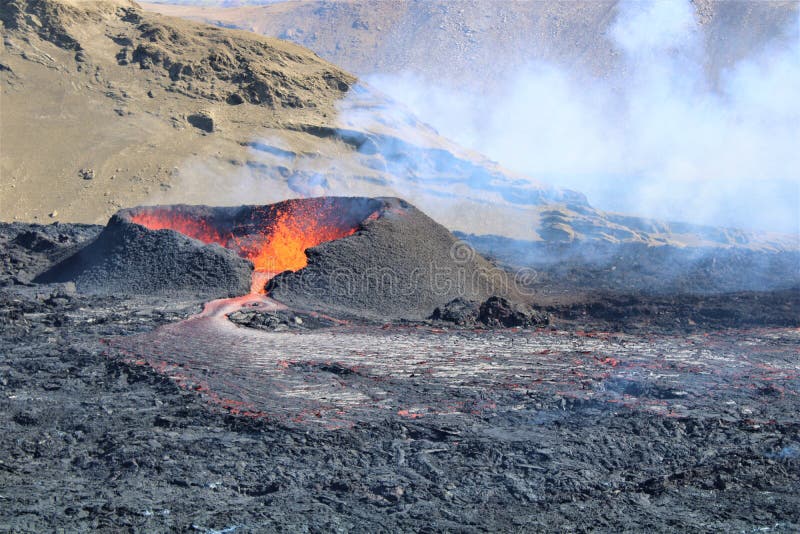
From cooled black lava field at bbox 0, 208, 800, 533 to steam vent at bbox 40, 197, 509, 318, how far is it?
0.96 meters

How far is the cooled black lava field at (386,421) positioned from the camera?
6.21 meters

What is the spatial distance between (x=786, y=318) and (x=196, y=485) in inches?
539

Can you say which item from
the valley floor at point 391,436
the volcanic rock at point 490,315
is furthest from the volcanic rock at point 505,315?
the valley floor at point 391,436

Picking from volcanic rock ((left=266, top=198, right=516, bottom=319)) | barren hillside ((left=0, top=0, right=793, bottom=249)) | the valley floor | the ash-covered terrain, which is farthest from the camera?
barren hillside ((left=0, top=0, right=793, bottom=249))

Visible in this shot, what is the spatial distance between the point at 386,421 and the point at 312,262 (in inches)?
334

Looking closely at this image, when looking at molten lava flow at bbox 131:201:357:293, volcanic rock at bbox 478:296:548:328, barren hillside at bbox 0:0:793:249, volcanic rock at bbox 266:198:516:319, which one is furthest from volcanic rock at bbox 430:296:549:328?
barren hillside at bbox 0:0:793:249

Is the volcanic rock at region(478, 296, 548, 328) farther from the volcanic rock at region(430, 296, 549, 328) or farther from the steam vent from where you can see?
the steam vent

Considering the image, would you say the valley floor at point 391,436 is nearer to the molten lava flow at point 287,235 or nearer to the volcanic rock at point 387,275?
the volcanic rock at point 387,275

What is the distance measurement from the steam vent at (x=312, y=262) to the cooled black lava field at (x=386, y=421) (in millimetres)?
960

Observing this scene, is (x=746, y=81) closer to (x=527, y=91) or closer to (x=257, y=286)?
(x=527, y=91)

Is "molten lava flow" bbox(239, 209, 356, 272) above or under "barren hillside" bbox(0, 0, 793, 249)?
under

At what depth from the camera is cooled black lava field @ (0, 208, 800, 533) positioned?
245 inches

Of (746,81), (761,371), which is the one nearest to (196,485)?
(761,371)

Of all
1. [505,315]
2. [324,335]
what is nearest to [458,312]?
[505,315]
